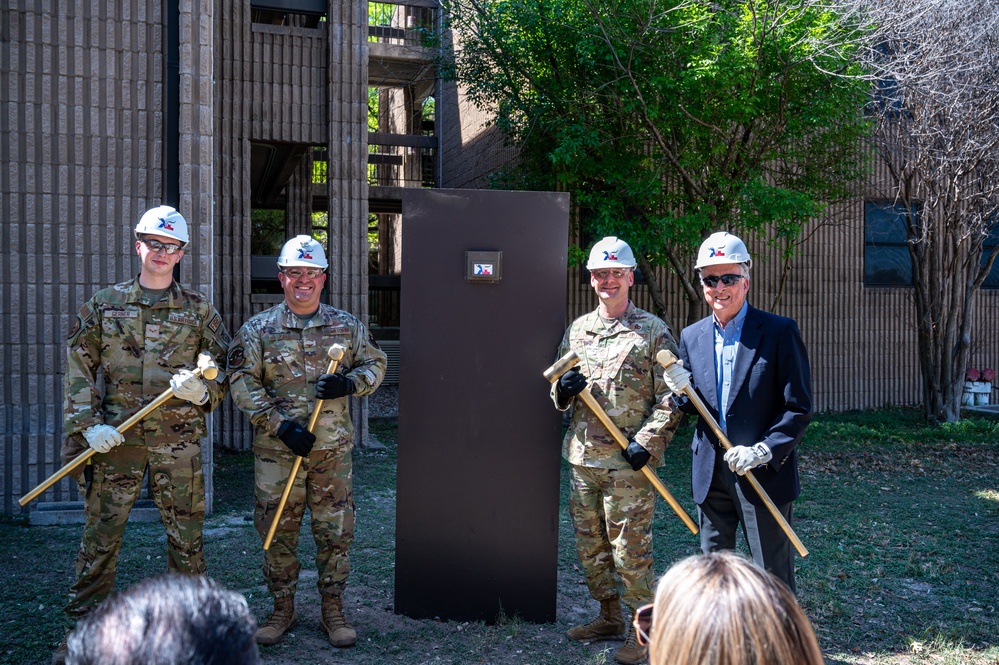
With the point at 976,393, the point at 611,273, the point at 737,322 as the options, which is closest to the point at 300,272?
the point at 611,273

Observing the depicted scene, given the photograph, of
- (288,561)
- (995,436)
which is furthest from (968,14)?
(288,561)

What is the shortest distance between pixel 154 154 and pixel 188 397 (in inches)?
125

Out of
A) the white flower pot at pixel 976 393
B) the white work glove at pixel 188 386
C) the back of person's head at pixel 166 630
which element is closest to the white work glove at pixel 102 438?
the white work glove at pixel 188 386

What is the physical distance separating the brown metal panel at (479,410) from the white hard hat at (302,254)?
476 mm

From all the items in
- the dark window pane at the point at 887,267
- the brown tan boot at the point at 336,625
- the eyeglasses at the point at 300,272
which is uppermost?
the dark window pane at the point at 887,267

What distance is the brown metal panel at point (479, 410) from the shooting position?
482 cm

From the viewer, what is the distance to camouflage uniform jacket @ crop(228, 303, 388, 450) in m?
4.49

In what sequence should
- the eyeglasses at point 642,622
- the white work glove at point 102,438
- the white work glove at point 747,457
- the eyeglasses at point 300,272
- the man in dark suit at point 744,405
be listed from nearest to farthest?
the eyeglasses at point 642,622 → the white work glove at point 747,457 → the man in dark suit at point 744,405 → the white work glove at point 102,438 → the eyeglasses at point 300,272

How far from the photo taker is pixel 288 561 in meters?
4.53

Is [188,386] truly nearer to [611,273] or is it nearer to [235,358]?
[235,358]

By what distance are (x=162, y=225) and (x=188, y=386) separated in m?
0.83

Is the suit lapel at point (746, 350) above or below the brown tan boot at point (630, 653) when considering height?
above

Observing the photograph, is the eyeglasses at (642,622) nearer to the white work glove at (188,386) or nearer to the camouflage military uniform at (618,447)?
the camouflage military uniform at (618,447)

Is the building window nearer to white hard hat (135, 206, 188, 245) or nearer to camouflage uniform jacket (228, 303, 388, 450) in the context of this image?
camouflage uniform jacket (228, 303, 388, 450)
